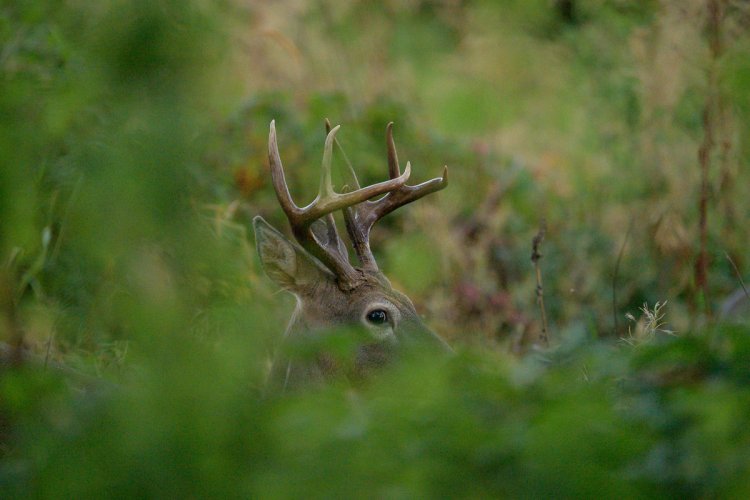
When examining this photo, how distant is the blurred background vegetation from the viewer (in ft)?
4.43

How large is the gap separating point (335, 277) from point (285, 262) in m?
0.25

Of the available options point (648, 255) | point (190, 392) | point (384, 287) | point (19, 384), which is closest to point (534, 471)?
point (190, 392)

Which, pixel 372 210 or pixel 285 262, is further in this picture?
pixel 372 210

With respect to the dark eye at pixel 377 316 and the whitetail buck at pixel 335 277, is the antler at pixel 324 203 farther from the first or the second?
the dark eye at pixel 377 316

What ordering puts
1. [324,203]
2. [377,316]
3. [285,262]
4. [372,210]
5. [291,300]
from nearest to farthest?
[324,203], [377,316], [285,262], [372,210], [291,300]

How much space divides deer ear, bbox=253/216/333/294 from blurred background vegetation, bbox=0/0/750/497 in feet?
0.54

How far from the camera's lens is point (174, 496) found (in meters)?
1.39

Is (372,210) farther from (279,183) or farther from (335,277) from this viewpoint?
(279,183)

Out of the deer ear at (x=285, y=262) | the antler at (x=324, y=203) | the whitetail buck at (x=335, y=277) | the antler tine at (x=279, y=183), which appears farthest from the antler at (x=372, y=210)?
the antler tine at (x=279, y=183)

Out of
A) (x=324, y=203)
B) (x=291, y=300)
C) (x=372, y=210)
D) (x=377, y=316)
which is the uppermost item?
(x=324, y=203)

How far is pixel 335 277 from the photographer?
15.5 ft

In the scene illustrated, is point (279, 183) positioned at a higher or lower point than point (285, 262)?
higher

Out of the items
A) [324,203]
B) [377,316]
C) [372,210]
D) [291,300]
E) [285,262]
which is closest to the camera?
[324,203]

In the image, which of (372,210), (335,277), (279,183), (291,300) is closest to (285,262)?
(335,277)
